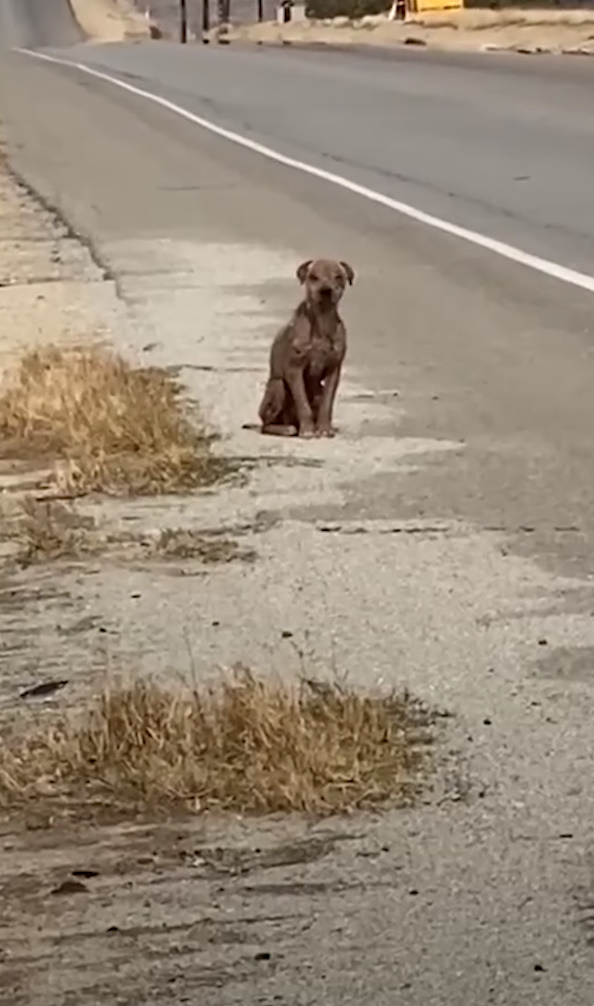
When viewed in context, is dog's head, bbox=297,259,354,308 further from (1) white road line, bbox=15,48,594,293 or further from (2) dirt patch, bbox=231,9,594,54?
(2) dirt patch, bbox=231,9,594,54

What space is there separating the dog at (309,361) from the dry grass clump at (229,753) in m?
3.39

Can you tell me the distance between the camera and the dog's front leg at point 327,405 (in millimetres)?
9086

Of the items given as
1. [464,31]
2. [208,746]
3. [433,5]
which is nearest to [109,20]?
[433,5]

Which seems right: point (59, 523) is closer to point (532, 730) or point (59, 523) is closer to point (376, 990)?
point (532, 730)

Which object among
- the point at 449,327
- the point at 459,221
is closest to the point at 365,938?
the point at 449,327

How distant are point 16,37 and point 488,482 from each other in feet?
250

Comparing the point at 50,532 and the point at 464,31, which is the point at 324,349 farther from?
the point at 464,31

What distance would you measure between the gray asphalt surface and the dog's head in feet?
1.87

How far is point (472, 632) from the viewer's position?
6.48 metres

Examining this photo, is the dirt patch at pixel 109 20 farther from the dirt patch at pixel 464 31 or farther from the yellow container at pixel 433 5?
the yellow container at pixel 433 5

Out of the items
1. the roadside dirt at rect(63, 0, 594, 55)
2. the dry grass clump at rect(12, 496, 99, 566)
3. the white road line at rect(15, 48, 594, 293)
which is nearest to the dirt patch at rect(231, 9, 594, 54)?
the roadside dirt at rect(63, 0, 594, 55)

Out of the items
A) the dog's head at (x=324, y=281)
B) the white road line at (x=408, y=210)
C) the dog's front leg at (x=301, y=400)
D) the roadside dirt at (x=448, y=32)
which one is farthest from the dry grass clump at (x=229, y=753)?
the roadside dirt at (x=448, y=32)

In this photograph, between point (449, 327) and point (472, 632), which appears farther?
point (449, 327)

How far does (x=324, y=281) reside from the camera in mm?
9109
